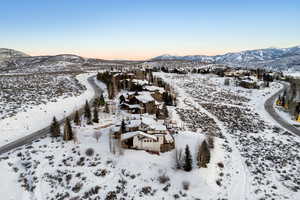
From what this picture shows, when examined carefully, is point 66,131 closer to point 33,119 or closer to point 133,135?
point 133,135

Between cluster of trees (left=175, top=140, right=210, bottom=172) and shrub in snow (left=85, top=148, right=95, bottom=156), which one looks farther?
shrub in snow (left=85, top=148, right=95, bottom=156)

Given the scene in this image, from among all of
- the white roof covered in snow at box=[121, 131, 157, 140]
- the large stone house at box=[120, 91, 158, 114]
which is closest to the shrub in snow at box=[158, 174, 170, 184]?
the white roof covered in snow at box=[121, 131, 157, 140]

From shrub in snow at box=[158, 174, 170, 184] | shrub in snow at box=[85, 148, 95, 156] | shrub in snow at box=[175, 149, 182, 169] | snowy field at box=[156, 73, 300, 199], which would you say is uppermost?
shrub in snow at box=[85, 148, 95, 156]

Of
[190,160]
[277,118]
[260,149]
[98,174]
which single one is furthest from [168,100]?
[98,174]

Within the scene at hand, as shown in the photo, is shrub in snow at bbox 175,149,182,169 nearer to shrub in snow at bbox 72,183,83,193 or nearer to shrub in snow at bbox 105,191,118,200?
shrub in snow at bbox 105,191,118,200

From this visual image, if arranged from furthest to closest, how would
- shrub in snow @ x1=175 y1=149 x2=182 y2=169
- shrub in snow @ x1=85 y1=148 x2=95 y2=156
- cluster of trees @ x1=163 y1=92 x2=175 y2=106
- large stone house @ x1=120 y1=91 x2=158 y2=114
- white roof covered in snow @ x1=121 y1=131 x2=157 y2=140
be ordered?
cluster of trees @ x1=163 y1=92 x2=175 y2=106 → large stone house @ x1=120 y1=91 x2=158 y2=114 → white roof covered in snow @ x1=121 y1=131 x2=157 y2=140 → shrub in snow @ x1=85 y1=148 x2=95 y2=156 → shrub in snow @ x1=175 y1=149 x2=182 y2=169

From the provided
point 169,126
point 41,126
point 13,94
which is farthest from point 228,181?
point 13,94

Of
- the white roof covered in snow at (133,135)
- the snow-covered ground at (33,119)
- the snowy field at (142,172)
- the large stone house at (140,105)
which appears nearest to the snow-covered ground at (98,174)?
the snowy field at (142,172)

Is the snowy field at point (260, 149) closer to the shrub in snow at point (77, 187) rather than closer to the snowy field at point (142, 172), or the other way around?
the snowy field at point (142, 172)
